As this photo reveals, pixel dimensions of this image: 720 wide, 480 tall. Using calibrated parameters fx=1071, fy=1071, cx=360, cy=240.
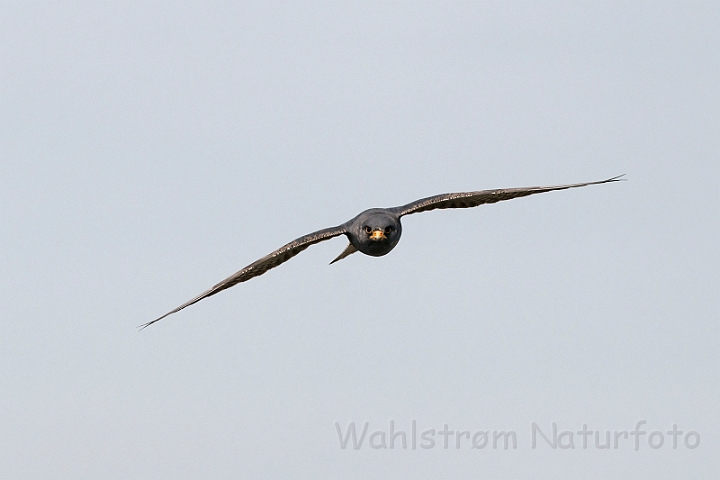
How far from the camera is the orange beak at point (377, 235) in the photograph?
2662 cm

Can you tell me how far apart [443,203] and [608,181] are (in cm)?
449

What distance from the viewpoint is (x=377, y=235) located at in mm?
26656

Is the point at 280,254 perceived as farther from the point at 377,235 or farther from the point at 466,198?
the point at 466,198

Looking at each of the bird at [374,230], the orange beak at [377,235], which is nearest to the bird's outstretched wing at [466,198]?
the bird at [374,230]

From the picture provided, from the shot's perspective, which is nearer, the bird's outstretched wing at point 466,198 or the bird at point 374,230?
the bird at point 374,230

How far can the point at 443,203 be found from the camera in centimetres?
2897

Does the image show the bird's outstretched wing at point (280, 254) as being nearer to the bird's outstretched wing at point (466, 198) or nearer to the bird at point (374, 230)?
the bird at point (374, 230)

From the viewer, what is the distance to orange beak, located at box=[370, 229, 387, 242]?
26.6 metres

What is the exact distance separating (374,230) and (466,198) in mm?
3533

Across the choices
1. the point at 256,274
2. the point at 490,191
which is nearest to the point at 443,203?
the point at 490,191

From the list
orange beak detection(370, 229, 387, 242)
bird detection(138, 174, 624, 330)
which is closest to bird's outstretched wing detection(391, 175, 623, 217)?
bird detection(138, 174, 624, 330)

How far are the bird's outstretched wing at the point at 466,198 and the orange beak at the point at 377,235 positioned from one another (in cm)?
143

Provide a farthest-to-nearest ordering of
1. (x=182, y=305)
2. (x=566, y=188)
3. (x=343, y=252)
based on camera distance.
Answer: (x=343, y=252)
(x=566, y=188)
(x=182, y=305)

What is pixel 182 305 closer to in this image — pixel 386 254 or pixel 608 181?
pixel 386 254
